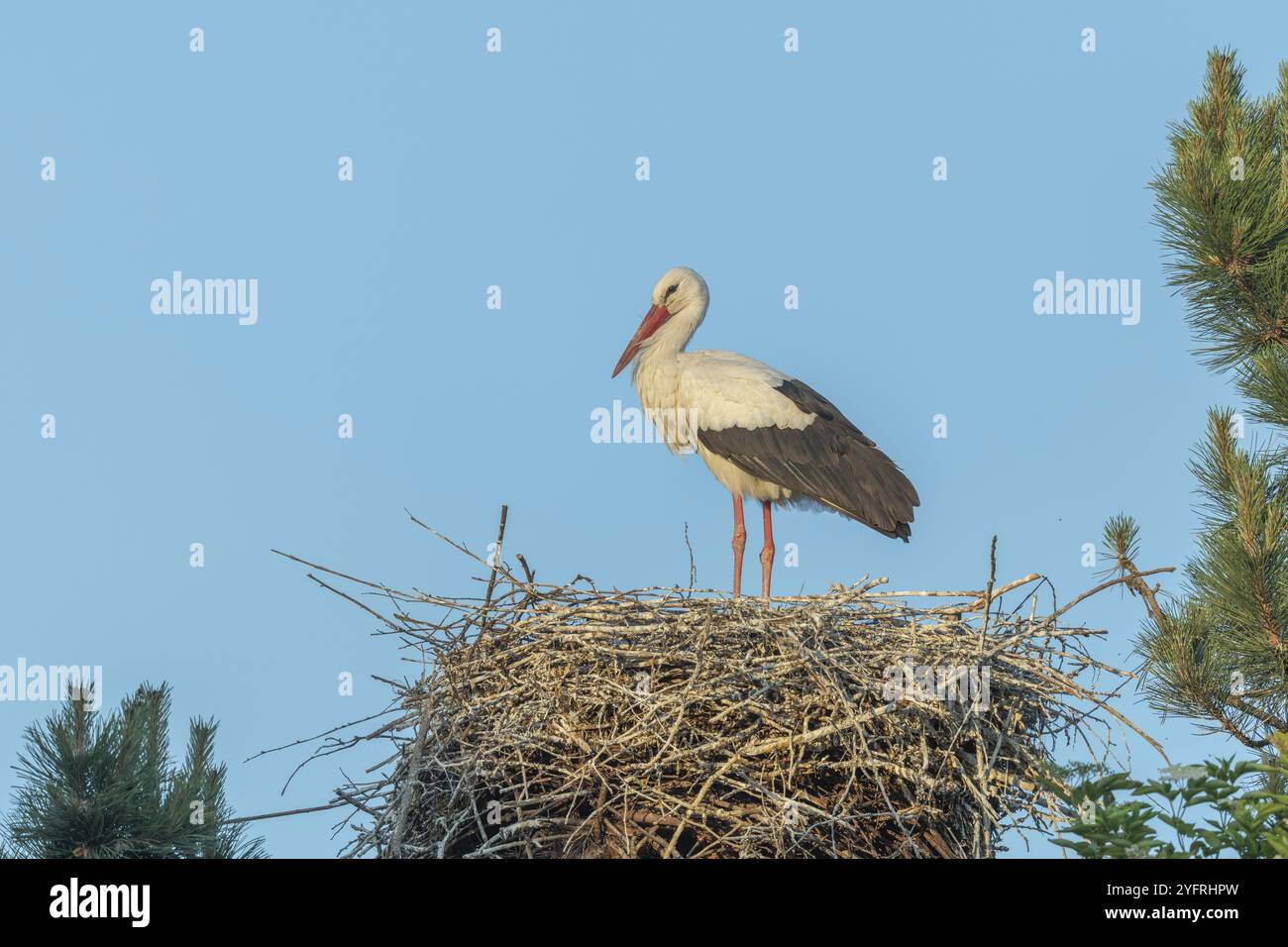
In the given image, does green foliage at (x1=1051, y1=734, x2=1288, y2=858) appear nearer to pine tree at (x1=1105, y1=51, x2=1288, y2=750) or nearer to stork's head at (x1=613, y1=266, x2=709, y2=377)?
pine tree at (x1=1105, y1=51, x2=1288, y2=750)

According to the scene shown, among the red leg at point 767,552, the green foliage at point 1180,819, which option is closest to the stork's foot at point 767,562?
the red leg at point 767,552

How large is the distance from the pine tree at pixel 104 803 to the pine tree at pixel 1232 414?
4.38 m

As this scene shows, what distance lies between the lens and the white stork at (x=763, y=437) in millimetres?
8703

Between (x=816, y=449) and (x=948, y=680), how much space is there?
113 inches

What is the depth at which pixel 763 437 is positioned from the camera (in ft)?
29.2

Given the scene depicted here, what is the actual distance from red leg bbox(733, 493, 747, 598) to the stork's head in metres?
1.02

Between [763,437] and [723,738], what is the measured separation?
10.2 feet

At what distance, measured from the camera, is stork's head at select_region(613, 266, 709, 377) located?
970 centimetres

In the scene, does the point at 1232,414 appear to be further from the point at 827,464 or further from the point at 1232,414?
the point at 827,464

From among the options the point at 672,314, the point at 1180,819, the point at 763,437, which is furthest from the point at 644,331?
the point at 1180,819

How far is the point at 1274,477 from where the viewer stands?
303 inches

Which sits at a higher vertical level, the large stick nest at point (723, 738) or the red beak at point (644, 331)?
the red beak at point (644, 331)

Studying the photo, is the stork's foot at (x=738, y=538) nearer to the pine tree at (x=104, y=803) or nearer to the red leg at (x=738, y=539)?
the red leg at (x=738, y=539)
